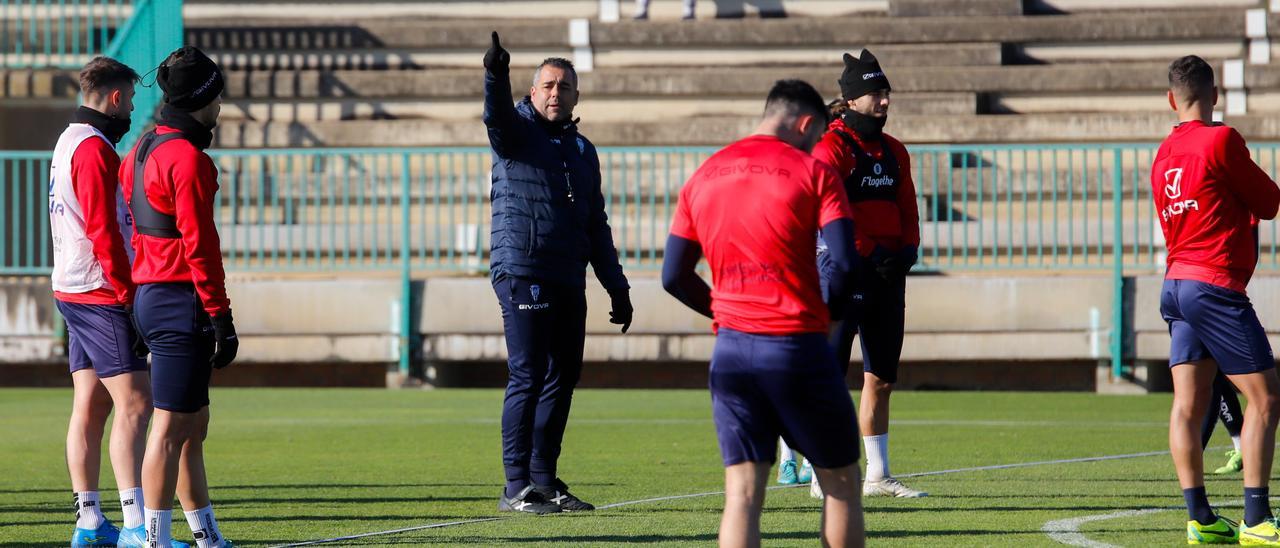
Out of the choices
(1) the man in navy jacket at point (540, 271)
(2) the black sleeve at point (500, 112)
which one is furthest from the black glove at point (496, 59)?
(1) the man in navy jacket at point (540, 271)

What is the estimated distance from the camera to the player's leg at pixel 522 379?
26.7 ft

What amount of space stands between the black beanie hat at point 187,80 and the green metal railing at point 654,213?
32.9 ft

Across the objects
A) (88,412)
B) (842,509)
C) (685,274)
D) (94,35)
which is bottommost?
(842,509)

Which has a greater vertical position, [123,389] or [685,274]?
[685,274]

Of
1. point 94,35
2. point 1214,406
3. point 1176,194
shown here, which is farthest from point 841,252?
point 94,35

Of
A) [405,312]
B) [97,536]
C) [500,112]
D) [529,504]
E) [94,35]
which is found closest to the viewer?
[97,536]

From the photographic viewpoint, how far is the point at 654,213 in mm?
17125

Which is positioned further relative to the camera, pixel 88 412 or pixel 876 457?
pixel 876 457

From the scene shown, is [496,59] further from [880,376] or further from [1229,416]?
[1229,416]

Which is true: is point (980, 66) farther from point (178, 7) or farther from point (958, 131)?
point (178, 7)

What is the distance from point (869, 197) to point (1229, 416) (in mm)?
3116

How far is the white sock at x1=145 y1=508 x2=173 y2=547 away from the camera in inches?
249

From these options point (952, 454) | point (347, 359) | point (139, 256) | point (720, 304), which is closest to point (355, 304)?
point (347, 359)

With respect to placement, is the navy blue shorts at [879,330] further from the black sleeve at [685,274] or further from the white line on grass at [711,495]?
the black sleeve at [685,274]
